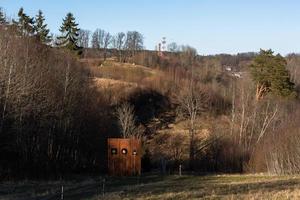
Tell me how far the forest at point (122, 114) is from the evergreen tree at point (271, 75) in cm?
16

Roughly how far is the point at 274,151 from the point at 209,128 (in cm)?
3350

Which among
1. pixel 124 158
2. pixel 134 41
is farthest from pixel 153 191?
pixel 134 41

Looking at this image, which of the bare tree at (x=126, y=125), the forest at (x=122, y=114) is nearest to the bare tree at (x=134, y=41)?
the forest at (x=122, y=114)

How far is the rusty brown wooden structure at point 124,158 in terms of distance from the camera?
46.6m

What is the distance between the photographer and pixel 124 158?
46.5m

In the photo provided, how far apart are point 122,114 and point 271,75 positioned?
26971 mm

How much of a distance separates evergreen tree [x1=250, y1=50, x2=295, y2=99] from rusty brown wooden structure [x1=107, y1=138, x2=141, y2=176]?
43.6 metres

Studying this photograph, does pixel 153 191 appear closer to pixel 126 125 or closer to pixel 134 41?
pixel 126 125

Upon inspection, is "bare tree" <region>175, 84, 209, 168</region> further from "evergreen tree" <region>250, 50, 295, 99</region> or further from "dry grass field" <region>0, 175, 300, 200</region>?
"dry grass field" <region>0, 175, 300, 200</region>

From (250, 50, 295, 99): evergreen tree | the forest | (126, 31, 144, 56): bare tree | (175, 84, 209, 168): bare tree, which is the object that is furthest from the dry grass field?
(126, 31, 144, 56): bare tree

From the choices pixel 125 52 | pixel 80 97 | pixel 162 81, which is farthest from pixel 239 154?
pixel 125 52

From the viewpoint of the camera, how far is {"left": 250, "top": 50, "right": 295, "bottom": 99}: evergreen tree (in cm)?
8650

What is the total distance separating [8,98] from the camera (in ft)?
150

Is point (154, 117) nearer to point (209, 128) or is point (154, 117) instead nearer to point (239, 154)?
point (209, 128)
